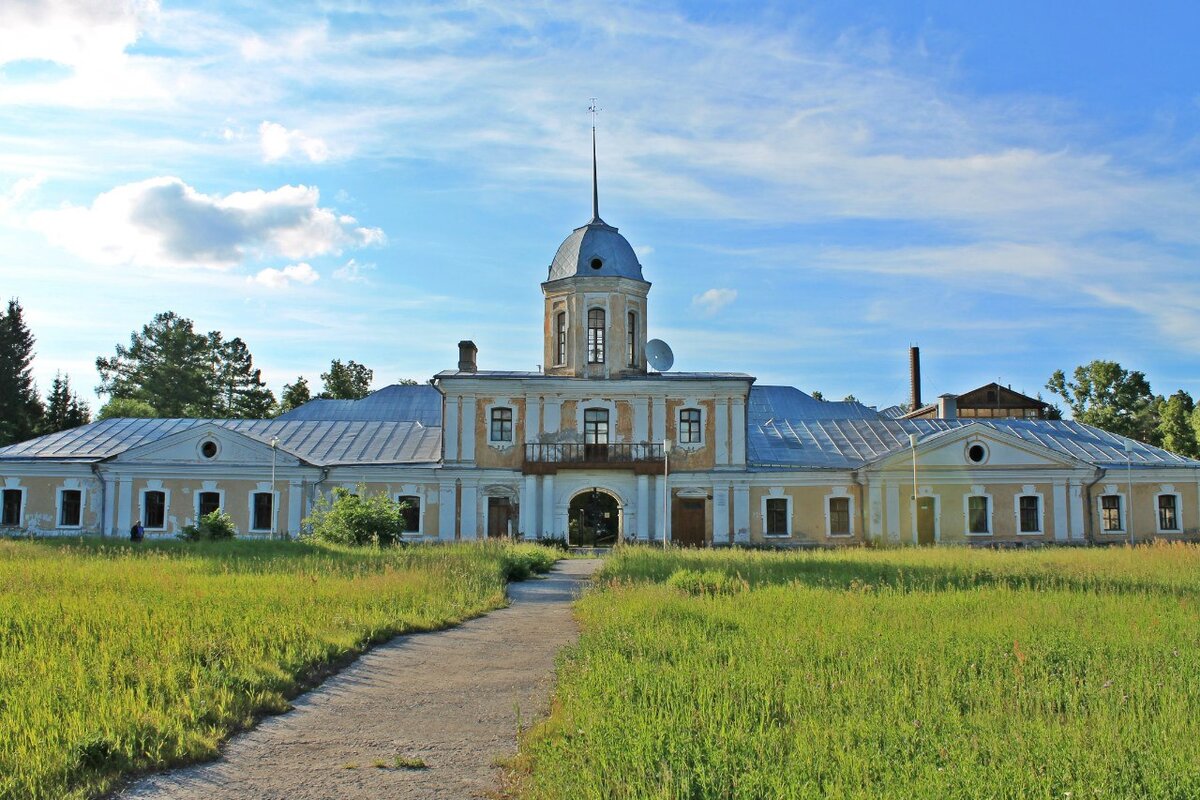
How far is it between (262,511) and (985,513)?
897 inches

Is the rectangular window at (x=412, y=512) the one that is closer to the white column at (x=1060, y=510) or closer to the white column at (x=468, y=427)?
the white column at (x=468, y=427)

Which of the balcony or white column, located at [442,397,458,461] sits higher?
white column, located at [442,397,458,461]

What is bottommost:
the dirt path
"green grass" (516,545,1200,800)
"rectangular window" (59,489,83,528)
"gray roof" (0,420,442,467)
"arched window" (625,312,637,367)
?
the dirt path

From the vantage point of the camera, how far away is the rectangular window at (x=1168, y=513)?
31997mm

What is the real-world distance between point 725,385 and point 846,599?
19261 mm

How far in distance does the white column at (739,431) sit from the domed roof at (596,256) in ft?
17.0

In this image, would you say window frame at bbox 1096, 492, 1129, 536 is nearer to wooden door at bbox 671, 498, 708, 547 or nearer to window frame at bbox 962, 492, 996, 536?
window frame at bbox 962, 492, 996, 536

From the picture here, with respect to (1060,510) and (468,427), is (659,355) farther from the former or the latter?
(1060,510)

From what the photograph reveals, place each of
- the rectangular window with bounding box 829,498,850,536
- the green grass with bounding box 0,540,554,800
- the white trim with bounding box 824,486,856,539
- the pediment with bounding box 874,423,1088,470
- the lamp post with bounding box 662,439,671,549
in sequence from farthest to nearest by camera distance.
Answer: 1. the rectangular window with bounding box 829,498,850,536
2. the white trim with bounding box 824,486,856,539
3. the pediment with bounding box 874,423,1088,470
4. the lamp post with bounding box 662,439,671,549
5. the green grass with bounding box 0,540,554,800

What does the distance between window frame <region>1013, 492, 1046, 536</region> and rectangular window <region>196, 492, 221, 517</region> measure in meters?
25.1

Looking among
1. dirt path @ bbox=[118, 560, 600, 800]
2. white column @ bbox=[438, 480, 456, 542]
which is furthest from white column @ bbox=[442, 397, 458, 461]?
dirt path @ bbox=[118, 560, 600, 800]

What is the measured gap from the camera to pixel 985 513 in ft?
104

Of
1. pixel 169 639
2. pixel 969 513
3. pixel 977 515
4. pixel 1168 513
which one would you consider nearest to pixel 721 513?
pixel 969 513

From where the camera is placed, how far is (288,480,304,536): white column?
31.2 meters
